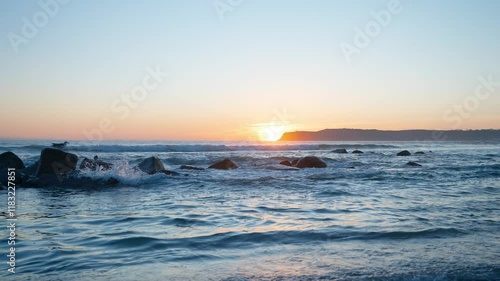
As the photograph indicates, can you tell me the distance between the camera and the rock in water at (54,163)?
50.2ft

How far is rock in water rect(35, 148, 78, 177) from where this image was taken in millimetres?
15297

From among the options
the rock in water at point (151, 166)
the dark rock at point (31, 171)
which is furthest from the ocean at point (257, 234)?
the rock in water at point (151, 166)

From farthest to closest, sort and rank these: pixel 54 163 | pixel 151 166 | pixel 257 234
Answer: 1. pixel 151 166
2. pixel 54 163
3. pixel 257 234

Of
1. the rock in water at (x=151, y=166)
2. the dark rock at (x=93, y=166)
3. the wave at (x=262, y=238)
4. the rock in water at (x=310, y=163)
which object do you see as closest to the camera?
the wave at (x=262, y=238)

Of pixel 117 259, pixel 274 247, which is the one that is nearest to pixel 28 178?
pixel 117 259

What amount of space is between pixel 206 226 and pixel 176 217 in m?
1.16

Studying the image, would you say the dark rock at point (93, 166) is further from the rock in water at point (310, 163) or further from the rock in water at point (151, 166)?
the rock in water at point (310, 163)

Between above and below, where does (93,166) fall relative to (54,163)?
below

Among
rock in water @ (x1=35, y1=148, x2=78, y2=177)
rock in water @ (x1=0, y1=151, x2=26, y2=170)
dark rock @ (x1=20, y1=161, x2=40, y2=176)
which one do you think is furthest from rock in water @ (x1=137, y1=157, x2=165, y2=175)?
rock in water @ (x1=0, y1=151, x2=26, y2=170)

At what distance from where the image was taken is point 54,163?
15695 millimetres

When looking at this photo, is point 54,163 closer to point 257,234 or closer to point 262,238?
point 257,234

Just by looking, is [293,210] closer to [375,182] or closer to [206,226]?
[206,226]

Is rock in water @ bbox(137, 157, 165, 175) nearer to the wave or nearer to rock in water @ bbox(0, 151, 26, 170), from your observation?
rock in water @ bbox(0, 151, 26, 170)

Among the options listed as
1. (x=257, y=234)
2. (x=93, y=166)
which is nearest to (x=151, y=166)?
(x=93, y=166)
